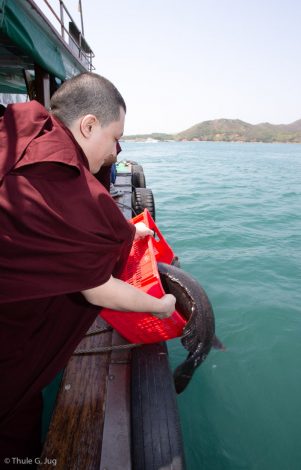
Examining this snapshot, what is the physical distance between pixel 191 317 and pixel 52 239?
1333 millimetres

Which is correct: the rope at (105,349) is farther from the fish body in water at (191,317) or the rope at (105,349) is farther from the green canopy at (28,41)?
the green canopy at (28,41)

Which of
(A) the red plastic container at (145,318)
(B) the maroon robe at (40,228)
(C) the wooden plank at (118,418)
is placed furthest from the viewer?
(A) the red plastic container at (145,318)

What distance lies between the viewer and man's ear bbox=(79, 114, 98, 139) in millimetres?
1362

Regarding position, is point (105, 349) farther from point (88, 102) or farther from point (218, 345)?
point (218, 345)

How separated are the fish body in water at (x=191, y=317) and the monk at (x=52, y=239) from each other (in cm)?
51

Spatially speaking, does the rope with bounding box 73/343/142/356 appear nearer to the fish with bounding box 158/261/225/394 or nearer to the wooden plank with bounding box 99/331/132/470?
the wooden plank with bounding box 99/331/132/470

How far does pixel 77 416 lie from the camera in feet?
5.65

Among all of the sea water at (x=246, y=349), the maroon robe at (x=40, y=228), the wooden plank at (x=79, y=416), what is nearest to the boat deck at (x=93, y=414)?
the wooden plank at (x=79, y=416)

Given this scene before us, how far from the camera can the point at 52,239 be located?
106cm

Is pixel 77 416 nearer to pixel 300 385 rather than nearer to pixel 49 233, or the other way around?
pixel 49 233

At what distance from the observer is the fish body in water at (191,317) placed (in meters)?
2.06

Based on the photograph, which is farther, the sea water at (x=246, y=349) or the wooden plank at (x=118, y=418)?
the sea water at (x=246, y=349)

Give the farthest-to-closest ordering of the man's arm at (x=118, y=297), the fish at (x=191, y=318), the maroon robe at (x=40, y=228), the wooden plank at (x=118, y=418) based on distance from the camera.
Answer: the fish at (x=191, y=318)
the wooden plank at (x=118, y=418)
the man's arm at (x=118, y=297)
the maroon robe at (x=40, y=228)

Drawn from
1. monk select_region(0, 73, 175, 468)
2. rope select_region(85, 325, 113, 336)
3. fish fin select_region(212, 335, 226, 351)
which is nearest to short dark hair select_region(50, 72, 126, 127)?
monk select_region(0, 73, 175, 468)
